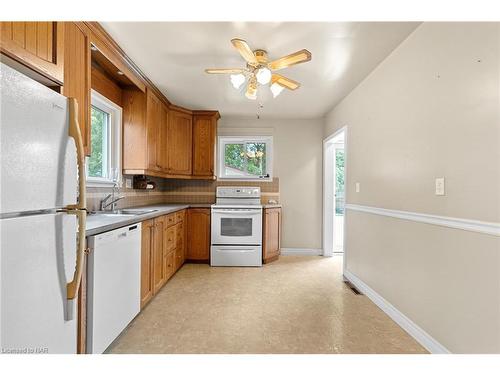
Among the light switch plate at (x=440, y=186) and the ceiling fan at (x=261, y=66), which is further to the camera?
the ceiling fan at (x=261, y=66)

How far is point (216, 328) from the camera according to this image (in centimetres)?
218

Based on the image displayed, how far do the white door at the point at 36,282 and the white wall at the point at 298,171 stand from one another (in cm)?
381

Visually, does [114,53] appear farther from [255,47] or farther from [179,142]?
[179,142]

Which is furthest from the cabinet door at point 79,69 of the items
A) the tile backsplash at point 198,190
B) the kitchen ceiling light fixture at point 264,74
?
the tile backsplash at point 198,190

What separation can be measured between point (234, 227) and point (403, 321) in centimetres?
239

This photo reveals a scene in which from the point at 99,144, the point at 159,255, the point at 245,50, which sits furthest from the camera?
the point at 99,144

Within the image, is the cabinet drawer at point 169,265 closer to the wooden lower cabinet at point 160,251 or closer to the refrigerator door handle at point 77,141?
the wooden lower cabinet at point 160,251

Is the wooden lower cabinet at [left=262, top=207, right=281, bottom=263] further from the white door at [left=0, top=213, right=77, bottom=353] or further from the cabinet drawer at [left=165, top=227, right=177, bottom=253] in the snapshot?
the white door at [left=0, top=213, right=77, bottom=353]

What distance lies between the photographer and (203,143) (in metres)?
4.45

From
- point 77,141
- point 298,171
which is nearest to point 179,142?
point 298,171

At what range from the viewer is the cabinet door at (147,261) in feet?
7.86

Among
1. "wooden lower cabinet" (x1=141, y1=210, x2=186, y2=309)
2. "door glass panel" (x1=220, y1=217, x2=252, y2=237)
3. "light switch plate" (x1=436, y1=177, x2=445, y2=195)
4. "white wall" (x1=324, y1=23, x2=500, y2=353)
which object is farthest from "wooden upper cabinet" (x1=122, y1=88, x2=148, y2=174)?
"light switch plate" (x1=436, y1=177, x2=445, y2=195)

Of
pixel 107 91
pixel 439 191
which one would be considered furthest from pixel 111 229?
pixel 439 191

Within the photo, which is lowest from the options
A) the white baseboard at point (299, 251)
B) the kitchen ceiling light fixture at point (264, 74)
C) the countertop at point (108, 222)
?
the white baseboard at point (299, 251)
